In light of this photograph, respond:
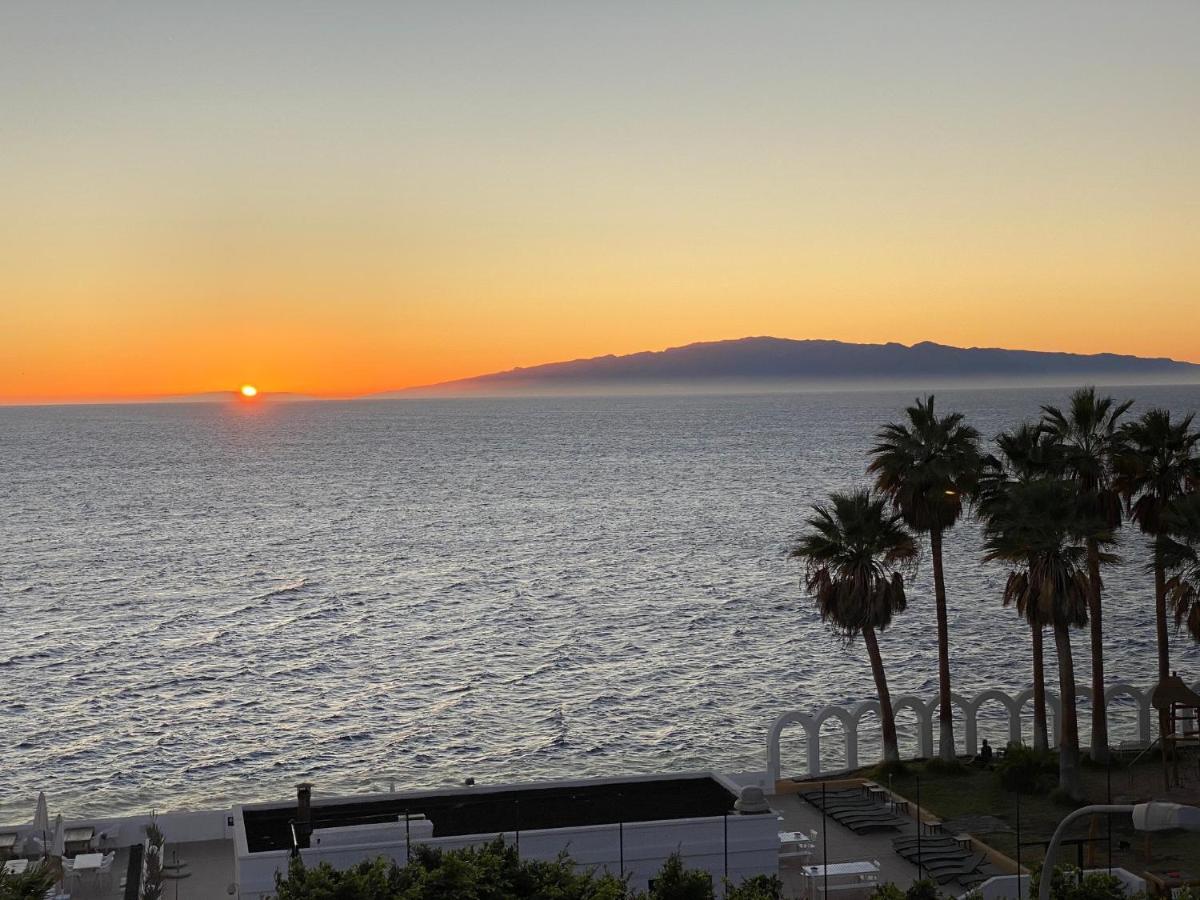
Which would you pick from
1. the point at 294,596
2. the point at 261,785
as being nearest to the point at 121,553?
the point at 294,596

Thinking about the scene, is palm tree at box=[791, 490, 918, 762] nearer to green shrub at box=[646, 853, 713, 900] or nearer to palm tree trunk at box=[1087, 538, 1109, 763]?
palm tree trunk at box=[1087, 538, 1109, 763]

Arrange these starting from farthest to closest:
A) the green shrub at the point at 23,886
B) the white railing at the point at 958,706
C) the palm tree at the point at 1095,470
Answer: the white railing at the point at 958,706
the palm tree at the point at 1095,470
the green shrub at the point at 23,886

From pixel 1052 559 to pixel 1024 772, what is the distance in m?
6.67

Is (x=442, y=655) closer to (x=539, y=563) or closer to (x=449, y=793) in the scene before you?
(x=539, y=563)

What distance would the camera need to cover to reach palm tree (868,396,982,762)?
44844 millimetres

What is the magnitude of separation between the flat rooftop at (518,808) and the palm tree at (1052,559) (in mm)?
11257

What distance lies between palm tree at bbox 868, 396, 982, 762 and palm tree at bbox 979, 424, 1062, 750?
0.71 meters

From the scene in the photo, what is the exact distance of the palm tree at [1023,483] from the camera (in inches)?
1608

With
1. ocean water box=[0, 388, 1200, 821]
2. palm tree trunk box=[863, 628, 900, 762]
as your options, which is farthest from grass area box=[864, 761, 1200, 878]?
ocean water box=[0, 388, 1200, 821]

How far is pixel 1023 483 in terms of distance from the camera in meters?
42.3

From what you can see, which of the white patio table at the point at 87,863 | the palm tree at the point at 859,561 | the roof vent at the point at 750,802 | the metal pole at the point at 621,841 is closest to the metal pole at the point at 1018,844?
the roof vent at the point at 750,802

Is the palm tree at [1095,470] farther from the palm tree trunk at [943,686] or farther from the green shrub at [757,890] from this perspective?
the green shrub at [757,890]

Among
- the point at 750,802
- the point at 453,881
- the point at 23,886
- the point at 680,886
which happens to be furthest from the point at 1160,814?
the point at 23,886

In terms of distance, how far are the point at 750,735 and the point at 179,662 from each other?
35716 mm
